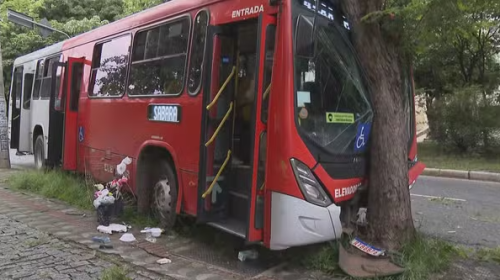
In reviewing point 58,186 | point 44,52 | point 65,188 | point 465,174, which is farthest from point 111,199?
point 465,174

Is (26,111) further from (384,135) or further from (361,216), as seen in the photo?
(384,135)

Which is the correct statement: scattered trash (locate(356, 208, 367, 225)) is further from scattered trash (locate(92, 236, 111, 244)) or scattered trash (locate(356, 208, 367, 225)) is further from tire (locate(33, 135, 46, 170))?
tire (locate(33, 135, 46, 170))

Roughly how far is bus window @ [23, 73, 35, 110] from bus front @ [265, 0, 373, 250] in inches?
350

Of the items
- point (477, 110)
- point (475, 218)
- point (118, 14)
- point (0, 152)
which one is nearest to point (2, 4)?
point (118, 14)

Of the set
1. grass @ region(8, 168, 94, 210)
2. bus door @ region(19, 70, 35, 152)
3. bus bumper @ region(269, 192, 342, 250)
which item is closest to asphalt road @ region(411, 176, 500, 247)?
bus bumper @ region(269, 192, 342, 250)

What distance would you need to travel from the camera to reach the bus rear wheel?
414 inches

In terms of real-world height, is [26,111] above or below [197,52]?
below

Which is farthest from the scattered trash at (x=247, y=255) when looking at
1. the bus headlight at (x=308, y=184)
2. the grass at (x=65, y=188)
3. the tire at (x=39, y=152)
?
the tire at (x=39, y=152)

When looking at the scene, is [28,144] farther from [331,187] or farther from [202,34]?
[331,187]

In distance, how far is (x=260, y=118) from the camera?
439 centimetres

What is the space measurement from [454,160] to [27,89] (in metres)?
11.2

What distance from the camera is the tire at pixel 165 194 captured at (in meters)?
5.85

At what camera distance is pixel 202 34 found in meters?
5.37

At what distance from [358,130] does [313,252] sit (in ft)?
4.08
